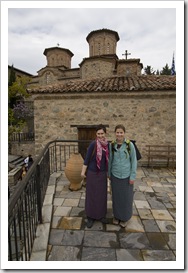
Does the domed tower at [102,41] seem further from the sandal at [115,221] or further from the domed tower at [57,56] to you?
the sandal at [115,221]

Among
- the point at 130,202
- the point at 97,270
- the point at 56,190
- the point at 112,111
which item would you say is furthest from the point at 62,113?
the point at 97,270

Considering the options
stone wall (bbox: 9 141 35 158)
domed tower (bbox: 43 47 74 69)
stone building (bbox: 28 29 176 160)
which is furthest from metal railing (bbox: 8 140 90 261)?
domed tower (bbox: 43 47 74 69)

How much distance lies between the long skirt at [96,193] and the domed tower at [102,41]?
17129mm

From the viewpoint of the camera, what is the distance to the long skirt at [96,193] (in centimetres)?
256

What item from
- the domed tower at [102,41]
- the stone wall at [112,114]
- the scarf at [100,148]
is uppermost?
the domed tower at [102,41]

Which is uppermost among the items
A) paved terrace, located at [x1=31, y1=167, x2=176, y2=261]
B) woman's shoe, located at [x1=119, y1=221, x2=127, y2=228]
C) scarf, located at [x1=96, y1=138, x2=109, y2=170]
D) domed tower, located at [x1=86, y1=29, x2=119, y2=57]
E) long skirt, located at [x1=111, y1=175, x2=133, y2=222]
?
domed tower, located at [x1=86, y1=29, x2=119, y2=57]

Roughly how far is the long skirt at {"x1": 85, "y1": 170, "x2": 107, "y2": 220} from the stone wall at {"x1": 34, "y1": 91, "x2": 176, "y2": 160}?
16.3 ft

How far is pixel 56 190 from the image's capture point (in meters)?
3.93

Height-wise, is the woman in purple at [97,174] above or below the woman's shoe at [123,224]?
above

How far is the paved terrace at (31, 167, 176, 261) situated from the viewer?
213 cm

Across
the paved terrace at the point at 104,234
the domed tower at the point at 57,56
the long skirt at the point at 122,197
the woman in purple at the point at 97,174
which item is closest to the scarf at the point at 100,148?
the woman in purple at the point at 97,174

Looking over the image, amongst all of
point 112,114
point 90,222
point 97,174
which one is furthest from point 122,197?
point 112,114

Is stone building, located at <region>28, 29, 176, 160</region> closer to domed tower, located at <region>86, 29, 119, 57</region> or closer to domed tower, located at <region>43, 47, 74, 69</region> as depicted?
domed tower, located at <region>86, 29, 119, 57</region>

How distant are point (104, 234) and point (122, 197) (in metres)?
0.60
